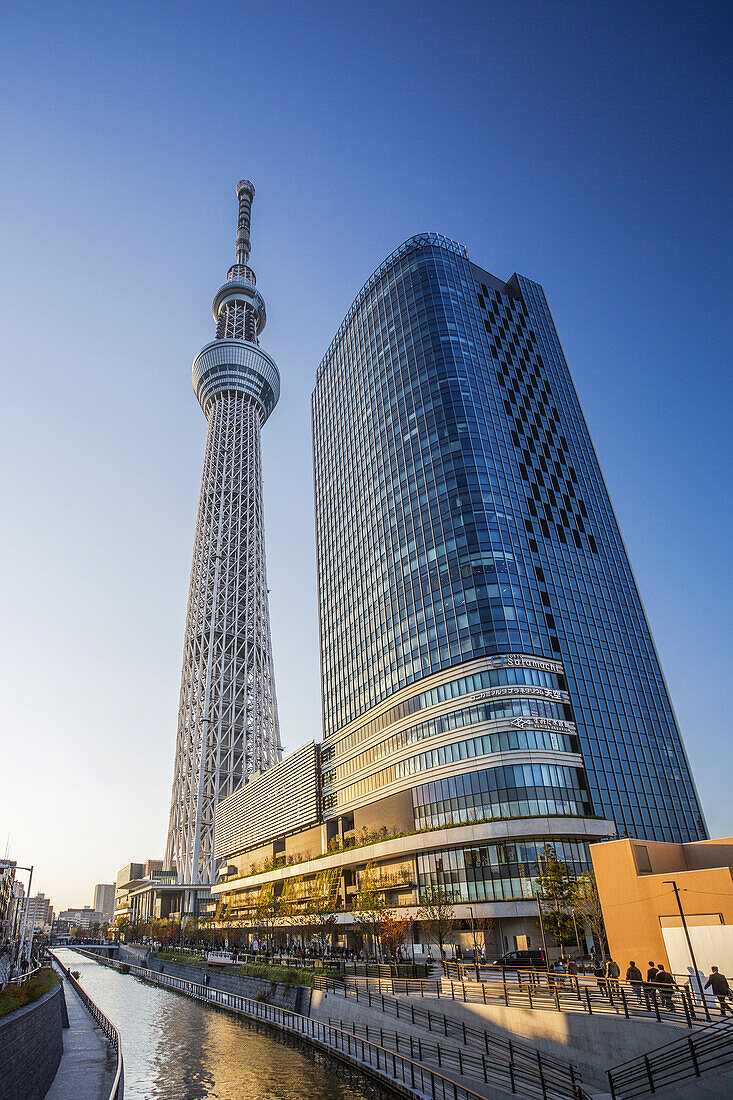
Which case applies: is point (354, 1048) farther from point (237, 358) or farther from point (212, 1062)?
point (237, 358)

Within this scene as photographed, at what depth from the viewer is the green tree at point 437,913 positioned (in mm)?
50656

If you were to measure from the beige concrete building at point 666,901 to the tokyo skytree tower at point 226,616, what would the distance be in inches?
4463

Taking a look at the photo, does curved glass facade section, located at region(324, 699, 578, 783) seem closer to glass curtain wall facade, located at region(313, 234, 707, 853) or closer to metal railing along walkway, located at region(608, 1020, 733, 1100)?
glass curtain wall facade, located at region(313, 234, 707, 853)

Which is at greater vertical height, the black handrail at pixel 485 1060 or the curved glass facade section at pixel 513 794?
the curved glass facade section at pixel 513 794

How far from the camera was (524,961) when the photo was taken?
131 ft

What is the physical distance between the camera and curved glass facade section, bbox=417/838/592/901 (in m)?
52.6

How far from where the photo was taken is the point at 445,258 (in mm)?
91875

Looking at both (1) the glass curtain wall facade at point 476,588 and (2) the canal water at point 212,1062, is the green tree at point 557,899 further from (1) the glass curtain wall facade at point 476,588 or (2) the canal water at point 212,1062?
(2) the canal water at point 212,1062

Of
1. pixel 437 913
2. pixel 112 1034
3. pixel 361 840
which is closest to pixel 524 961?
pixel 437 913

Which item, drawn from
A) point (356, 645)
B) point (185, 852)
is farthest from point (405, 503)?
point (185, 852)

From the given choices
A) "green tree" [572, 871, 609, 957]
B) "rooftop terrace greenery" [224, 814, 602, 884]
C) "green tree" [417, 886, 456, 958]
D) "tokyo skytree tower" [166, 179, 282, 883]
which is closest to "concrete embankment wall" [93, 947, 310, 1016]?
"green tree" [417, 886, 456, 958]

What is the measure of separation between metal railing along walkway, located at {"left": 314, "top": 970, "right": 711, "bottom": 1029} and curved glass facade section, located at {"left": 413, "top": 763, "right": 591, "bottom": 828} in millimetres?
17378

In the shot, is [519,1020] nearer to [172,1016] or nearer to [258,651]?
[172,1016]

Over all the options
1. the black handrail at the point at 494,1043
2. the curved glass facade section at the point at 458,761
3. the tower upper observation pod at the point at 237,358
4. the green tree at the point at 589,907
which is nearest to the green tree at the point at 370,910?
the curved glass facade section at the point at 458,761
